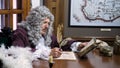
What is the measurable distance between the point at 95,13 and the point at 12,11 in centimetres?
122

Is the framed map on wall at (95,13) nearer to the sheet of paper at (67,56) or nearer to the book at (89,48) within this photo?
the sheet of paper at (67,56)

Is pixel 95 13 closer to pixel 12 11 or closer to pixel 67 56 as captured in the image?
→ pixel 12 11

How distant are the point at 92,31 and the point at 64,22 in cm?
41

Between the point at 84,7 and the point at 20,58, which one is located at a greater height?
the point at 84,7

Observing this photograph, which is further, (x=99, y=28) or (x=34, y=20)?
(x=99, y=28)

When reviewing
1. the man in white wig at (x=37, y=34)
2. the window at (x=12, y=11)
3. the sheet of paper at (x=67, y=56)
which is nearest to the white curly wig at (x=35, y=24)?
the man in white wig at (x=37, y=34)

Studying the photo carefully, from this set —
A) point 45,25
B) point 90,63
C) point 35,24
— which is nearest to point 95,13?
point 45,25

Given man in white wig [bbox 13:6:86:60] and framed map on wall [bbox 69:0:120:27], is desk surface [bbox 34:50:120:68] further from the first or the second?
framed map on wall [bbox 69:0:120:27]

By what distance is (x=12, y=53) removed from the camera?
133cm

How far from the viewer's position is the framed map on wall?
345cm

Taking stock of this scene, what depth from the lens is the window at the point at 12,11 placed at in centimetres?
279

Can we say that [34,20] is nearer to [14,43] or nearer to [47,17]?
[47,17]

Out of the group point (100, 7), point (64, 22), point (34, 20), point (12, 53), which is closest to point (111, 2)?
point (100, 7)

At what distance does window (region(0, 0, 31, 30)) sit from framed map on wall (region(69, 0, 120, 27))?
0.72 m
